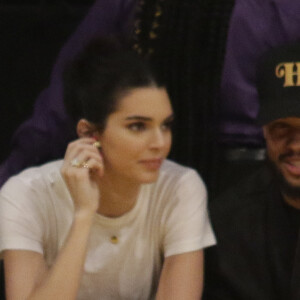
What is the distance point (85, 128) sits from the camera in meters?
1.72

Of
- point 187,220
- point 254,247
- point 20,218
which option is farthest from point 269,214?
point 20,218

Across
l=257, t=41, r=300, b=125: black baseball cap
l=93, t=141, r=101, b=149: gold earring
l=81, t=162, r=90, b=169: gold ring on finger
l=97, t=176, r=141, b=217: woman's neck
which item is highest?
l=257, t=41, r=300, b=125: black baseball cap

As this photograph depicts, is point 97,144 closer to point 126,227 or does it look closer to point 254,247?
point 126,227

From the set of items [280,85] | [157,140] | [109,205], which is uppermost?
[280,85]

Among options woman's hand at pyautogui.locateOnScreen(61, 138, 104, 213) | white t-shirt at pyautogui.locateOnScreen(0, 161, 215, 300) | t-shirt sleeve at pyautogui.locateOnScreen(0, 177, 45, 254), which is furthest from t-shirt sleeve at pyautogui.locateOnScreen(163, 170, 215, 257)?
t-shirt sleeve at pyautogui.locateOnScreen(0, 177, 45, 254)

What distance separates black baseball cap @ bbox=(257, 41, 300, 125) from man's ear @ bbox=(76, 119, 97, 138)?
415mm

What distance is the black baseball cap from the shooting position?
1.68m

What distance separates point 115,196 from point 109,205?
0.09ft

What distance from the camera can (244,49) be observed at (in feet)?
6.61

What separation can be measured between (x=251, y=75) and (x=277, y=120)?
1.16ft

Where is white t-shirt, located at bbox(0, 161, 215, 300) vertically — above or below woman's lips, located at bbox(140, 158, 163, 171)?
below

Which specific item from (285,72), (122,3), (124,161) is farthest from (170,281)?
(122,3)

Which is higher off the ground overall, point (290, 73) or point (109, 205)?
point (290, 73)

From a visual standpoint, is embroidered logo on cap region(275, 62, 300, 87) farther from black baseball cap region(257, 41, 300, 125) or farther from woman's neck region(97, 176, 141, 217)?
woman's neck region(97, 176, 141, 217)
